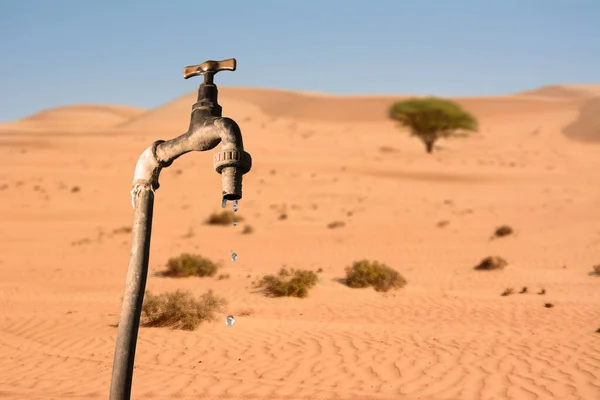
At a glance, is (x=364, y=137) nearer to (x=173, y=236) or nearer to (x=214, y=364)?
(x=173, y=236)

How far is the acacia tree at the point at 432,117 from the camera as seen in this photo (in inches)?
1887

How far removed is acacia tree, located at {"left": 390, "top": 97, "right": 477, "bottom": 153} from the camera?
47.9 meters

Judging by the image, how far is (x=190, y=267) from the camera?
15.9 m

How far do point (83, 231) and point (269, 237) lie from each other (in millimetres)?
6646

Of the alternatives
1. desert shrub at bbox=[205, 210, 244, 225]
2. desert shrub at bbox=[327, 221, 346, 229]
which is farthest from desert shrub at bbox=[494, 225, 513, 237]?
desert shrub at bbox=[205, 210, 244, 225]

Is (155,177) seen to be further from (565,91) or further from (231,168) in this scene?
(565,91)

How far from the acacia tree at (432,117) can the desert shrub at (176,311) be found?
1547 inches

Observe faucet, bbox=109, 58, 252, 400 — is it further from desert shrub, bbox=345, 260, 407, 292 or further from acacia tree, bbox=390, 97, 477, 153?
acacia tree, bbox=390, 97, 477, 153

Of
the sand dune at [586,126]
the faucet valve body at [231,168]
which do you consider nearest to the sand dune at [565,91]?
the sand dune at [586,126]

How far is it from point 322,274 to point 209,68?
12.7 meters

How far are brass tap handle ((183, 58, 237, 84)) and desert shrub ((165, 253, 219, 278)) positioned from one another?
11943 millimetres

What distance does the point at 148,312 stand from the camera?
1112cm

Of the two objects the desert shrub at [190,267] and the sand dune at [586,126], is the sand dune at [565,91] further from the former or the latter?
the desert shrub at [190,267]

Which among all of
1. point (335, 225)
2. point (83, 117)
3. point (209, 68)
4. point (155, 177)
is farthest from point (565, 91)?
point (155, 177)
